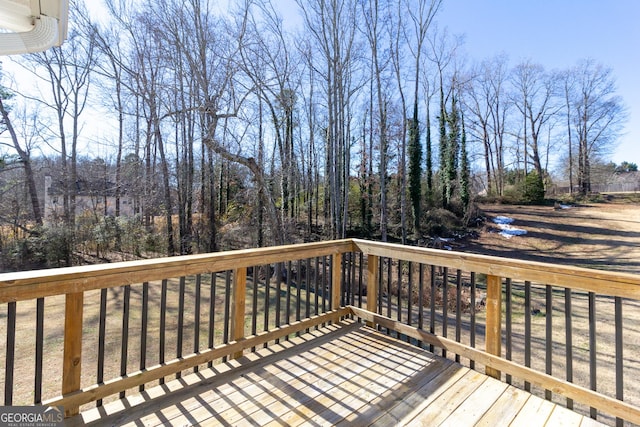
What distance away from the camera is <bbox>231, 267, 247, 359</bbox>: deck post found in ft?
7.16

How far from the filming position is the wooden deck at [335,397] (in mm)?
1581

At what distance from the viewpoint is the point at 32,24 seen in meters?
1.54

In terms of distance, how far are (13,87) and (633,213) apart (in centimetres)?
2810

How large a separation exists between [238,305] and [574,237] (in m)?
16.5

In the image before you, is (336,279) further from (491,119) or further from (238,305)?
(491,119)

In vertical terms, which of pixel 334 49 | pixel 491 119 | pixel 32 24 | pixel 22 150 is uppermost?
pixel 491 119

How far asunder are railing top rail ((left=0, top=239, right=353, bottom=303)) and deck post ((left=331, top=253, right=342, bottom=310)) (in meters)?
0.67

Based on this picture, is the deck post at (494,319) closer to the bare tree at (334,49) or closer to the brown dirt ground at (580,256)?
the brown dirt ground at (580,256)

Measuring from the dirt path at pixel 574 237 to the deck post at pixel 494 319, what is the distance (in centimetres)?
1094

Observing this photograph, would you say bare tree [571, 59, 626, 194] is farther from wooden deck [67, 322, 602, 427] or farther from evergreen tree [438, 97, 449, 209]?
wooden deck [67, 322, 602, 427]

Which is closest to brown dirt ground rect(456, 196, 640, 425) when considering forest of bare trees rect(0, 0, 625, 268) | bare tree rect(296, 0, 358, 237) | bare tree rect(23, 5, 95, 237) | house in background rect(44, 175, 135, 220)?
forest of bare trees rect(0, 0, 625, 268)

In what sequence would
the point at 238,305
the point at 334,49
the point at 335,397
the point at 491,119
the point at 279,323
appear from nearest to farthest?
the point at 335,397, the point at 238,305, the point at 279,323, the point at 334,49, the point at 491,119

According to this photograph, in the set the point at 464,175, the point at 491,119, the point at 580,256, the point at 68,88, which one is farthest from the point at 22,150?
the point at 491,119

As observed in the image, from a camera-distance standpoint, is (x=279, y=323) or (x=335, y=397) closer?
(x=335, y=397)
